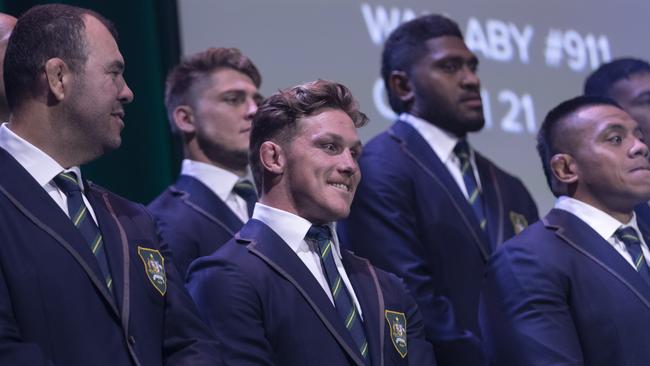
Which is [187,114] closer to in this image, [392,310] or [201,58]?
[201,58]

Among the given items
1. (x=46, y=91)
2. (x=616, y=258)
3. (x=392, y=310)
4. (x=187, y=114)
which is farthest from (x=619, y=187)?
Answer: (x=46, y=91)

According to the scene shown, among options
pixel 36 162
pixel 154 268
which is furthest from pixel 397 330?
pixel 36 162

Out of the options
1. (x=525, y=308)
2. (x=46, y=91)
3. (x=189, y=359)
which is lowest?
(x=525, y=308)

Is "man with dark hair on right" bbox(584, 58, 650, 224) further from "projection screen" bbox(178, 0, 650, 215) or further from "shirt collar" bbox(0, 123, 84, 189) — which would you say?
"shirt collar" bbox(0, 123, 84, 189)

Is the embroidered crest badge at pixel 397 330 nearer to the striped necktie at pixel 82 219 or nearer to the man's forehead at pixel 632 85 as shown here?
the striped necktie at pixel 82 219

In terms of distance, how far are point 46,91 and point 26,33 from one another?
0.16 m

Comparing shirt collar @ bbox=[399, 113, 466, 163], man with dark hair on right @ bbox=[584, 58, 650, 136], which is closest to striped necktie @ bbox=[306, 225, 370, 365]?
shirt collar @ bbox=[399, 113, 466, 163]

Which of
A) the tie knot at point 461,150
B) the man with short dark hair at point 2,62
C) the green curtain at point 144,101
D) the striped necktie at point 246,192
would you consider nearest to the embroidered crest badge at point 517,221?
the tie knot at point 461,150

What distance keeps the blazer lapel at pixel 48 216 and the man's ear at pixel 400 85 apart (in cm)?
196

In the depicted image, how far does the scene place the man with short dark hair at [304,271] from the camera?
3.00m

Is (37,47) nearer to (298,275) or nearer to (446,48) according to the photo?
(298,275)

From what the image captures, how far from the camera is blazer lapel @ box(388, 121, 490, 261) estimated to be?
4051 millimetres

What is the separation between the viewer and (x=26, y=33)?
9.68 feet

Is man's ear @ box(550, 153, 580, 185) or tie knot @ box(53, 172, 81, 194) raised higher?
tie knot @ box(53, 172, 81, 194)
